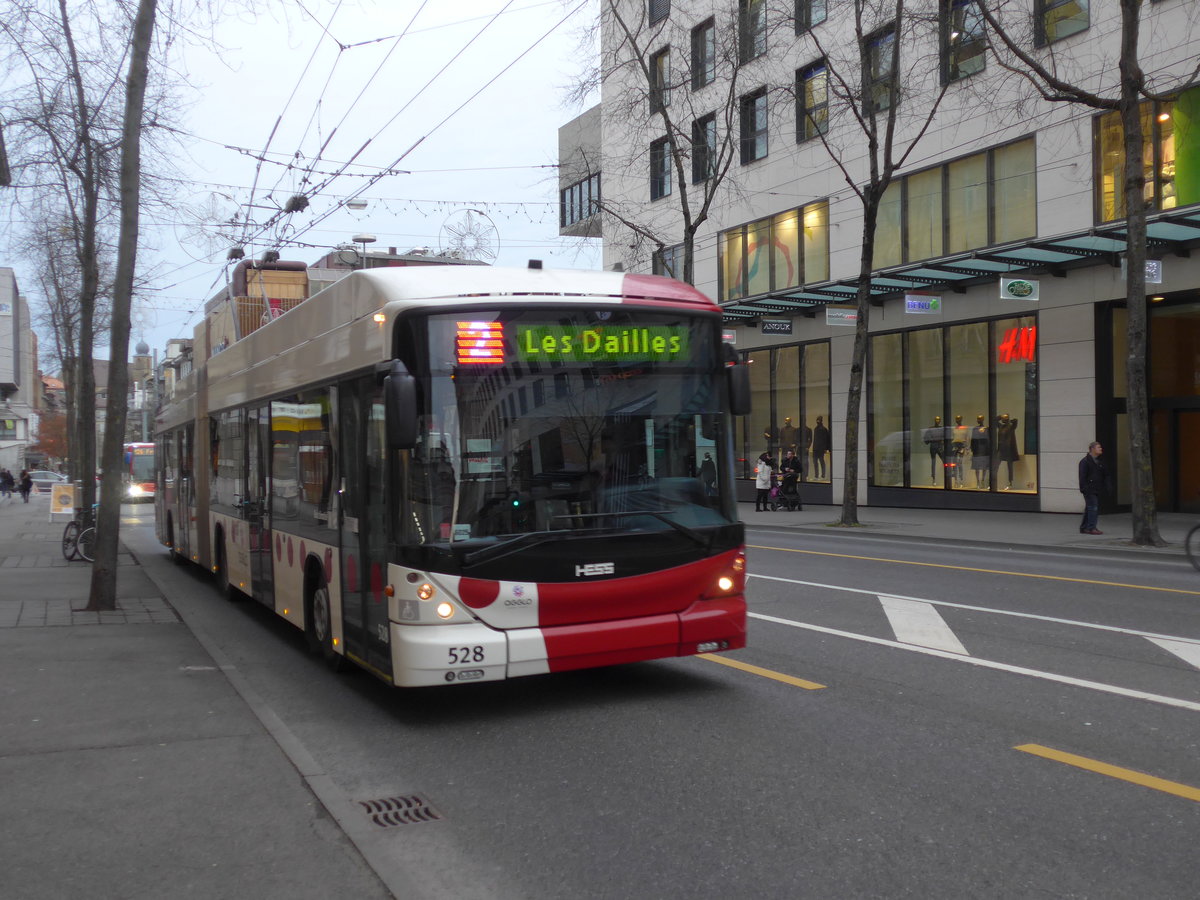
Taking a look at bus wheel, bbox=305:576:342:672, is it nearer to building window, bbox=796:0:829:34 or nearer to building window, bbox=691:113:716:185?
building window, bbox=796:0:829:34

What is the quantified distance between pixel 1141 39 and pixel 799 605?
1627 cm

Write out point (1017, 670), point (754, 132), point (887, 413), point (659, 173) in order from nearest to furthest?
point (1017, 670) < point (887, 413) < point (754, 132) < point (659, 173)

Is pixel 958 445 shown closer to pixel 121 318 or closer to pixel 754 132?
pixel 754 132

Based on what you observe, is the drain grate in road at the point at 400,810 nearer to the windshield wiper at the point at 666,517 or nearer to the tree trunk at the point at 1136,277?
the windshield wiper at the point at 666,517

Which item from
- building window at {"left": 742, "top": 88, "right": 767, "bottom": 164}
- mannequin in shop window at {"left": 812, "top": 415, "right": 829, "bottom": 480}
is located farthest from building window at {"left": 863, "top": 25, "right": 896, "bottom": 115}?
mannequin in shop window at {"left": 812, "top": 415, "right": 829, "bottom": 480}

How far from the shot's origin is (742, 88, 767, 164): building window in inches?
1310

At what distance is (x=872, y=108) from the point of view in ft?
74.3

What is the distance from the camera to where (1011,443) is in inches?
1010

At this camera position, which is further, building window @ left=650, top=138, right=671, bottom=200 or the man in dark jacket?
building window @ left=650, top=138, right=671, bottom=200

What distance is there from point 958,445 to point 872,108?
28.9ft

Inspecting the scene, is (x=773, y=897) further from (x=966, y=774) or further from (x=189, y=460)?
(x=189, y=460)

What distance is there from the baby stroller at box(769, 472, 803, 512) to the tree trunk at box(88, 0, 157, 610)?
20.4 meters

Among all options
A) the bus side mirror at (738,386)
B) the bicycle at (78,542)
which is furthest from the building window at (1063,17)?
the bicycle at (78,542)

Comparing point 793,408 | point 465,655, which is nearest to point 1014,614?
point 465,655
